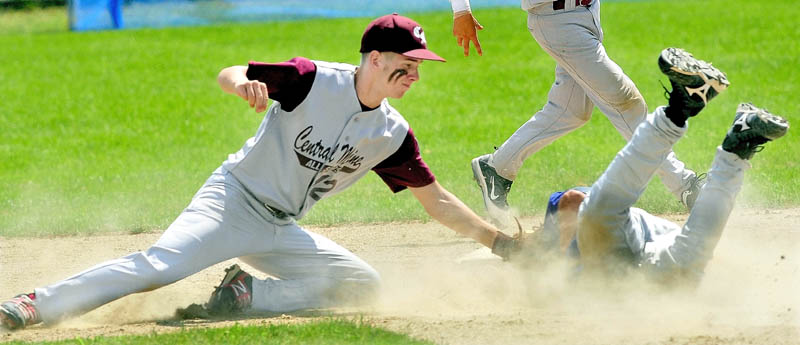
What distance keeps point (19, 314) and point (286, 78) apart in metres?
1.74

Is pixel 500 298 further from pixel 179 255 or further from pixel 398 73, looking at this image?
pixel 179 255

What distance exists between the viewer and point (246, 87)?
500 centimetres

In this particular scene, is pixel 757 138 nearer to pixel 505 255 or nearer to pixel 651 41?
pixel 505 255

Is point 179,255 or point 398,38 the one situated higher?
point 398,38

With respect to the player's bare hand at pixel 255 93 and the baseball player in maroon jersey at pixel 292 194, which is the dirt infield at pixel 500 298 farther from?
the player's bare hand at pixel 255 93

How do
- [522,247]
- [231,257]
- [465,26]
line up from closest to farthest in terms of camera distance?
[231,257]
[522,247]
[465,26]

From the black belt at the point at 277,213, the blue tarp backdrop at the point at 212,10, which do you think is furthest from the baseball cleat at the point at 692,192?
the blue tarp backdrop at the point at 212,10

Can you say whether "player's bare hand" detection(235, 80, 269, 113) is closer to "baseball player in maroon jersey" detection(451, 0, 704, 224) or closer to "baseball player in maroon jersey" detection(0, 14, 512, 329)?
"baseball player in maroon jersey" detection(0, 14, 512, 329)

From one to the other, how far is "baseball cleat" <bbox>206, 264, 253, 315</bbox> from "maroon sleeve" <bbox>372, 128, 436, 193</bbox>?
95 centimetres

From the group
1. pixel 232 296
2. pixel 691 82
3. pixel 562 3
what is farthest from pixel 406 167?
pixel 562 3

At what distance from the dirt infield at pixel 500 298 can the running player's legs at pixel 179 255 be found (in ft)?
0.28

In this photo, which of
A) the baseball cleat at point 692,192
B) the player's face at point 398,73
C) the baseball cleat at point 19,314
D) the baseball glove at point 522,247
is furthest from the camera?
the baseball cleat at point 692,192

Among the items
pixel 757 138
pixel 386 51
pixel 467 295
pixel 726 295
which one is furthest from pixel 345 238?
pixel 757 138

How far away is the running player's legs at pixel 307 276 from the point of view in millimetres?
5793
